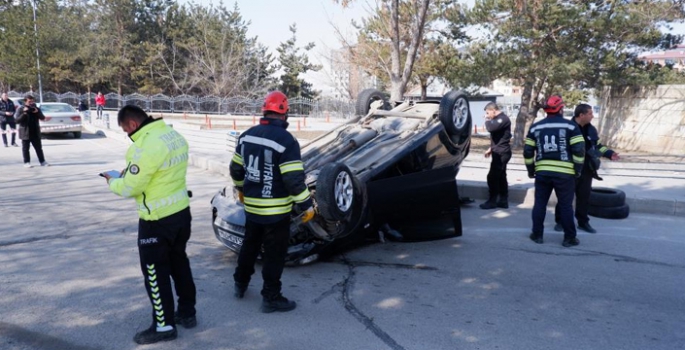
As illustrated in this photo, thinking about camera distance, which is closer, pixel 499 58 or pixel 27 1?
pixel 499 58

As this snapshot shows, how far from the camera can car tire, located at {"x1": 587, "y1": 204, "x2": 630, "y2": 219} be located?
24.8 feet

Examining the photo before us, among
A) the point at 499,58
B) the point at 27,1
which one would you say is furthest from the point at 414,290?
the point at 27,1

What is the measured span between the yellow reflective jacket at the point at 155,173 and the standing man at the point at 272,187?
55cm

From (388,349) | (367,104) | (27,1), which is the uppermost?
(27,1)

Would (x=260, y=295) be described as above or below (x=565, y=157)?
below

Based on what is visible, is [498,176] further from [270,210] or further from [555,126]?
[270,210]

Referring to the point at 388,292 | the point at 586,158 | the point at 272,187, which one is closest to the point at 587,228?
the point at 586,158

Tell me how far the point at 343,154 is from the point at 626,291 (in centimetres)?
320

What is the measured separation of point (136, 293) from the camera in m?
4.69

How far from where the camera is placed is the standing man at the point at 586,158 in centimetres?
667

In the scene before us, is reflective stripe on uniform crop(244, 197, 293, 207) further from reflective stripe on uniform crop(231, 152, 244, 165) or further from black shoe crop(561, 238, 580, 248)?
black shoe crop(561, 238, 580, 248)

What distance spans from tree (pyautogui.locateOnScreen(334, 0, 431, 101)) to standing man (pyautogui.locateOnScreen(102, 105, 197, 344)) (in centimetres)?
1098

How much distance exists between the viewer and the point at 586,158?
21.9 ft

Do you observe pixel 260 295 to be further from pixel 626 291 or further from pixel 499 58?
pixel 499 58
